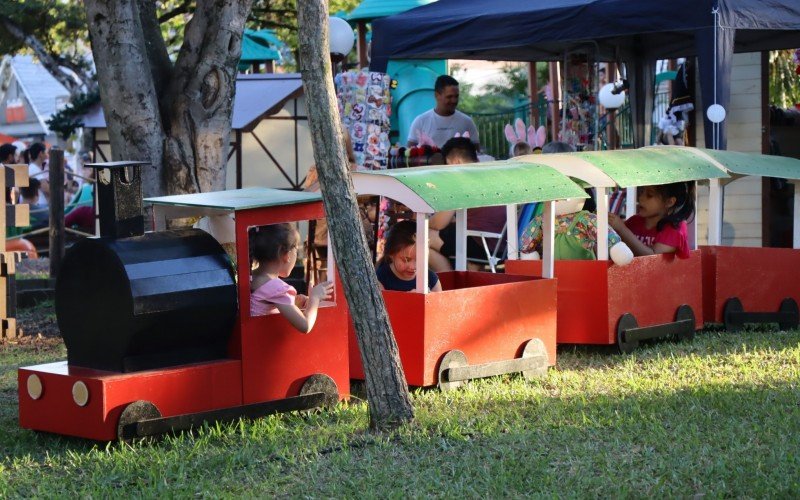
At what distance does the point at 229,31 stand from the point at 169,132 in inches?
36.0

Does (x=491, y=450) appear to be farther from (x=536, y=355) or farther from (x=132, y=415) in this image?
(x=536, y=355)

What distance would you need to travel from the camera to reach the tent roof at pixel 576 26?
927 cm

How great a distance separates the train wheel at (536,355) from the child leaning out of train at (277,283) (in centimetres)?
133

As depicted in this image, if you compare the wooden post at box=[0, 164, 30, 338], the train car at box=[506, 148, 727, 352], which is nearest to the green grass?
the train car at box=[506, 148, 727, 352]

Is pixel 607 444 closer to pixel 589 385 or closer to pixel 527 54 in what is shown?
pixel 589 385

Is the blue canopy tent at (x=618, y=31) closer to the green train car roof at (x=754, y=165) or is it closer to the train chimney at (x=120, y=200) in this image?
the green train car roof at (x=754, y=165)

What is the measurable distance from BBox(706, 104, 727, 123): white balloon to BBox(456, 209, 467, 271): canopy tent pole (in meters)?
2.69

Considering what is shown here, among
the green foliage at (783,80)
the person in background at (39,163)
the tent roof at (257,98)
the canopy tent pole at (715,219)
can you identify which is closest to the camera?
the canopy tent pole at (715,219)

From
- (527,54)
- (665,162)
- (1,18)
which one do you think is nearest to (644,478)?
(665,162)

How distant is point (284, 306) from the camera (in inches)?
217

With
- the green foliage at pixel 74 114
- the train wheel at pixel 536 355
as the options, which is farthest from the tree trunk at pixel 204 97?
the green foliage at pixel 74 114

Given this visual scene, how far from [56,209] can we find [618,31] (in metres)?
6.15

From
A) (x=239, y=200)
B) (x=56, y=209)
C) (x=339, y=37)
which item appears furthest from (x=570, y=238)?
(x=339, y=37)

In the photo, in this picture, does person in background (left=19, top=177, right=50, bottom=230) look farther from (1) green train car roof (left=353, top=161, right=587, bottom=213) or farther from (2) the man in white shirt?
(1) green train car roof (left=353, top=161, right=587, bottom=213)
